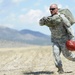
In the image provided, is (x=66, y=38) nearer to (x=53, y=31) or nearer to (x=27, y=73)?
(x=53, y=31)

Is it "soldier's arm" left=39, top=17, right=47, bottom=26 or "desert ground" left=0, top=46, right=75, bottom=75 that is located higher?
"soldier's arm" left=39, top=17, right=47, bottom=26

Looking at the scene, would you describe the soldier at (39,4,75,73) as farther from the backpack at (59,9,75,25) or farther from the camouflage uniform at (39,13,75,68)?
the backpack at (59,9,75,25)

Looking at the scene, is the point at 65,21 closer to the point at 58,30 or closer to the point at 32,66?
the point at 58,30

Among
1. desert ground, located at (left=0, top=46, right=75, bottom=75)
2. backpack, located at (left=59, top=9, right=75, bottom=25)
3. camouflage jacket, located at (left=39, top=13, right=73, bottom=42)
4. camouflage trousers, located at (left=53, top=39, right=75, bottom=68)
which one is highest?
backpack, located at (left=59, top=9, right=75, bottom=25)

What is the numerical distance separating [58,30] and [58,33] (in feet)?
0.39

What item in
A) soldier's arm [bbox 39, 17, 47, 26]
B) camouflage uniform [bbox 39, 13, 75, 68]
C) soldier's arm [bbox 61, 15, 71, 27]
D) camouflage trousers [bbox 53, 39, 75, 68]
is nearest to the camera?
soldier's arm [bbox 61, 15, 71, 27]

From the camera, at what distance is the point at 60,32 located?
12.5 m

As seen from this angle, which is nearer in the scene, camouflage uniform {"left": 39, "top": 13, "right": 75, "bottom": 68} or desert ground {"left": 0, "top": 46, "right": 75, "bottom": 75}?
camouflage uniform {"left": 39, "top": 13, "right": 75, "bottom": 68}

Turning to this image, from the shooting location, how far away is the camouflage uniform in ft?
39.9

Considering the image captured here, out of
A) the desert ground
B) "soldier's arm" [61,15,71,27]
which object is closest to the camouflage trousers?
the desert ground

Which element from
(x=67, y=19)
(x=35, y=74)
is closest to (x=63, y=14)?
(x=67, y=19)

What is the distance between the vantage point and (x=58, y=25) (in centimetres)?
1237

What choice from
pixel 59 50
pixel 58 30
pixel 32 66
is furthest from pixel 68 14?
pixel 32 66

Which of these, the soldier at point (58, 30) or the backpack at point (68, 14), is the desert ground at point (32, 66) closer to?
the soldier at point (58, 30)
